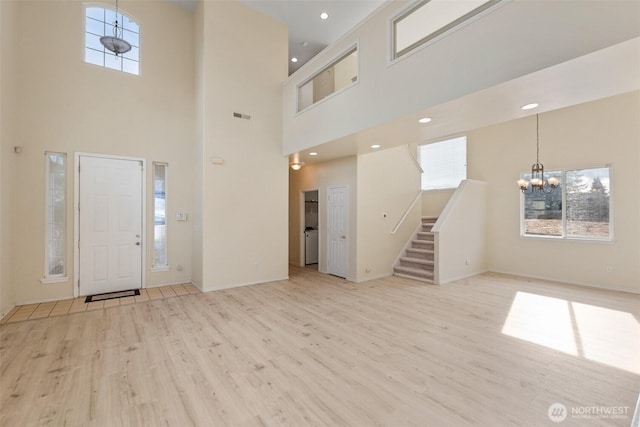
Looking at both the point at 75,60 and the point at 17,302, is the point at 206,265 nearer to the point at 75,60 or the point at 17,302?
the point at 17,302

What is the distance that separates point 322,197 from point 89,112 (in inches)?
193

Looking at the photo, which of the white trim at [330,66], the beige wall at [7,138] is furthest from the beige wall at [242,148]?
the beige wall at [7,138]

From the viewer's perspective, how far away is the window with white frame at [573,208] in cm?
575

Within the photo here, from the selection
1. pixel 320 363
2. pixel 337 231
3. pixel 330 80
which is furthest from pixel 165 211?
pixel 320 363

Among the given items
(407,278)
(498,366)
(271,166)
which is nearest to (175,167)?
(271,166)

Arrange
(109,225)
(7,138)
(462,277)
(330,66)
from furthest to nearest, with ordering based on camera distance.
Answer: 1. (462,277)
2. (109,225)
3. (330,66)
4. (7,138)

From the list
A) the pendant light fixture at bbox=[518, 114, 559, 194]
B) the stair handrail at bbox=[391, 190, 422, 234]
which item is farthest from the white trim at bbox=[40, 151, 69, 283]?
the pendant light fixture at bbox=[518, 114, 559, 194]

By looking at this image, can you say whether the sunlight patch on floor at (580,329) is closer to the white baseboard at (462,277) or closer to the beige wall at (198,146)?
the white baseboard at (462,277)

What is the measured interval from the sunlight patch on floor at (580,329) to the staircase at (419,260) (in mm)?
1837

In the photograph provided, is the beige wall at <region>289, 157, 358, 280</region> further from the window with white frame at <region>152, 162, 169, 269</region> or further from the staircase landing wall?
the window with white frame at <region>152, 162, 169, 269</region>

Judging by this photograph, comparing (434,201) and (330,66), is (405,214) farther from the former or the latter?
(330,66)

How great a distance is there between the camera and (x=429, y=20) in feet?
11.7

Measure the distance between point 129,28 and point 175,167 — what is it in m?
2.80

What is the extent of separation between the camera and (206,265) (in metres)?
5.26
